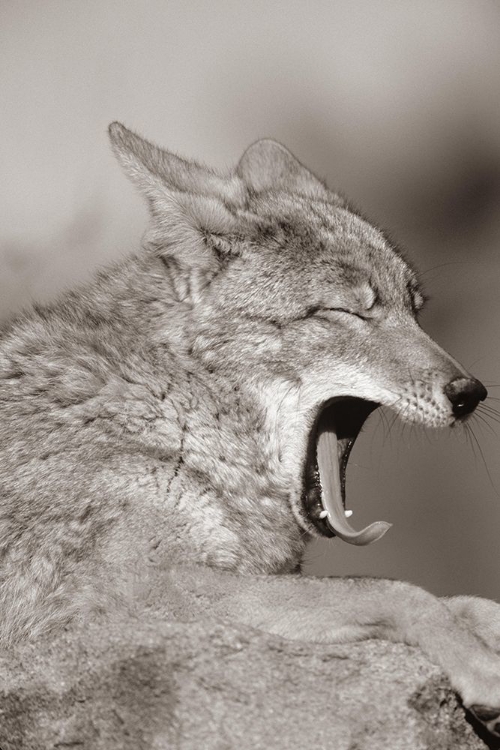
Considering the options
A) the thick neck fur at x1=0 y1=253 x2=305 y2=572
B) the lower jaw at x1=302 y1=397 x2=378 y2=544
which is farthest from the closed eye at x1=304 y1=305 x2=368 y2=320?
the thick neck fur at x1=0 y1=253 x2=305 y2=572

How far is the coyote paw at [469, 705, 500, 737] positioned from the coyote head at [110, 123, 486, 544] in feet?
5.23

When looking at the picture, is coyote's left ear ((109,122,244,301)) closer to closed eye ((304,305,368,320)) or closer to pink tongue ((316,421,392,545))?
closed eye ((304,305,368,320))

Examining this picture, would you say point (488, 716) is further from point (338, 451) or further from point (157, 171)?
point (157, 171)

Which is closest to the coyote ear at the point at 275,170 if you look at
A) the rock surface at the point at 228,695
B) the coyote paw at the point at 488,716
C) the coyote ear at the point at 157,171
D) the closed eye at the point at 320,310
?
the coyote ear at the point at 157,171

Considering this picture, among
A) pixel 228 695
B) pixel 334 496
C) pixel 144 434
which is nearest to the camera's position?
pixel 228 695

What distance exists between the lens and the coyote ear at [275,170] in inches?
277

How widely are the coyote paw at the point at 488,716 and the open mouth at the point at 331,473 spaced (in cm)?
158

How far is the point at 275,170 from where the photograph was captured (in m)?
7.25

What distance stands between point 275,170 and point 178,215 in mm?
2136

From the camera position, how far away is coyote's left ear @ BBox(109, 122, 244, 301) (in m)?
5.29

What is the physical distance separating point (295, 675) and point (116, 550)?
1.21m

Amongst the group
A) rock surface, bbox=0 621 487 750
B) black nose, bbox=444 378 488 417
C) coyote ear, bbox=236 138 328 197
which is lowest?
rock surface, bbox=0 621 487 750

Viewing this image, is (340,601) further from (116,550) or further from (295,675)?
(116,550)

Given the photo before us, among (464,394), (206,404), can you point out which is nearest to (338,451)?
(464,394)
